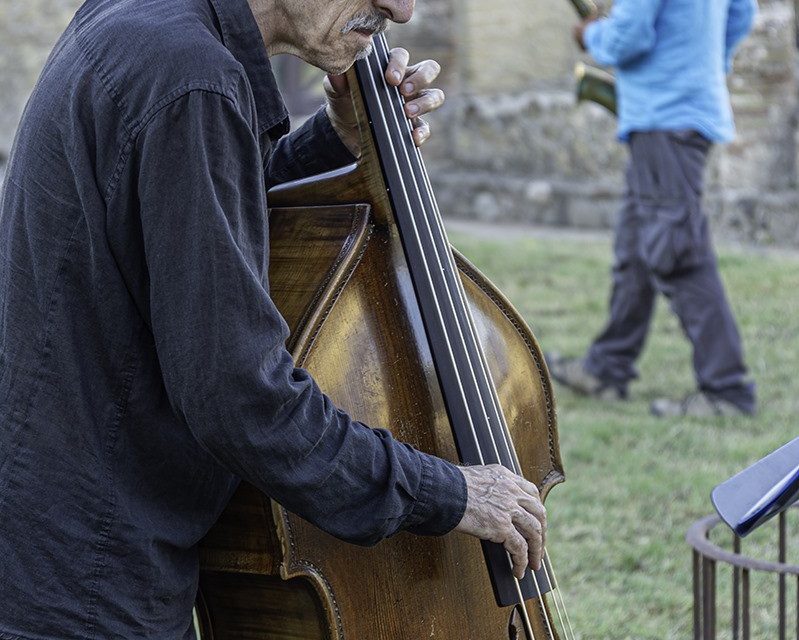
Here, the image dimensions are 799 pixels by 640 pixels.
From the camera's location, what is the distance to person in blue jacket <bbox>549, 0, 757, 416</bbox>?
5.31 metres

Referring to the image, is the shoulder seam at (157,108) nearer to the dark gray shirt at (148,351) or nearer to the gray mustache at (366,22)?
the dark gray shirt at (148,351)

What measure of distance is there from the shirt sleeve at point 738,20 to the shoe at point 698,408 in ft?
4.93

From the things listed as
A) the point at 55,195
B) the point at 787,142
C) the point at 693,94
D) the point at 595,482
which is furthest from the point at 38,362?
the point at 787,142

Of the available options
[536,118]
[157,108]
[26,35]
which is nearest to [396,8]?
[157,108]

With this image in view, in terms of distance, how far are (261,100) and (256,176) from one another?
0.17m

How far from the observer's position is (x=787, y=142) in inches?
339

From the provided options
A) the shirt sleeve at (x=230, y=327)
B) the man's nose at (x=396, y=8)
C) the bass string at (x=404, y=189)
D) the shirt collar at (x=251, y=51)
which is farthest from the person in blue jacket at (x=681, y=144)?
the shirt sleeve at (x=230, y=327)

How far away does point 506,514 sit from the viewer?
72.2 inches

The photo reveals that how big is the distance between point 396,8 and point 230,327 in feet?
1.81

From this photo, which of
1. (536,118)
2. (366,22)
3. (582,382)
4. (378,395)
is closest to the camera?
(366,22)

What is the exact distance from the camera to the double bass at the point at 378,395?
6.12 feet

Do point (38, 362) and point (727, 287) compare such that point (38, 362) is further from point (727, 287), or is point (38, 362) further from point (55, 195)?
point (727, 287)

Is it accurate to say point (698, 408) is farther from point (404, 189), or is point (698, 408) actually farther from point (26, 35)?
point (26, 35)

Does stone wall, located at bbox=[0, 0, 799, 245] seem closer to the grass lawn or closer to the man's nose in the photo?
the grass lawn
